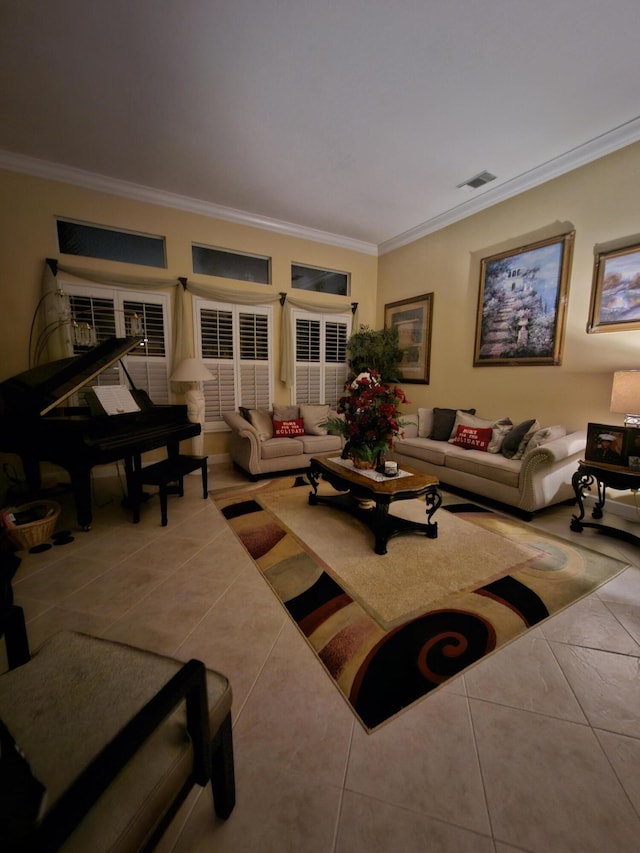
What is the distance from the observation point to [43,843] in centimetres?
53

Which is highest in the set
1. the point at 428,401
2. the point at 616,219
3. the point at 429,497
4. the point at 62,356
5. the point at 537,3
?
the point at 537,3

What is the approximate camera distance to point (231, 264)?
4.91 metres

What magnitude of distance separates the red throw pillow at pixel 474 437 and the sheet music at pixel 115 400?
3.59 m

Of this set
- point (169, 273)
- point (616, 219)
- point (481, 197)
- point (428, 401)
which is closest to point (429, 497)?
point (428, 401)

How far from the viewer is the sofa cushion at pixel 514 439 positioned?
3.55 metres

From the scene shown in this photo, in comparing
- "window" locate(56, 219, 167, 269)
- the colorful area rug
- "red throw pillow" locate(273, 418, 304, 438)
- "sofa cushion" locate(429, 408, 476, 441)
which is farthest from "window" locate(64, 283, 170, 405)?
"sofa cushion" locate(429, 408, 476, 441)

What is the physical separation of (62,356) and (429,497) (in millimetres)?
4247

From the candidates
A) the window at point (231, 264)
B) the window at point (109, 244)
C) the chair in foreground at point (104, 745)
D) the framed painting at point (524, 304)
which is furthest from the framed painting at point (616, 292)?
the window at point (109, 244)

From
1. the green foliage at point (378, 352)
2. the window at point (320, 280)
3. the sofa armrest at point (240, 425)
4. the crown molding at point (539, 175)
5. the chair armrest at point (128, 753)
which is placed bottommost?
the chair armrest at point (128, 753)

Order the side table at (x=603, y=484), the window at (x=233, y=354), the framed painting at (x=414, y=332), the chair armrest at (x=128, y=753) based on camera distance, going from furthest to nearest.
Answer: the framed painting at (x=414, y=332), the window at (x=233, y=354), the side table at (x=603, y=484), the chair armrest at (x=128, y=753)

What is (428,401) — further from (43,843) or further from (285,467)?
(43,843)

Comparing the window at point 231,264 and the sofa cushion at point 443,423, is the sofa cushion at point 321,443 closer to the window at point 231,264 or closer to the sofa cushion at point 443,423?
the sofa cushion at point 443,423

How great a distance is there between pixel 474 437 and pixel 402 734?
10.6 feet

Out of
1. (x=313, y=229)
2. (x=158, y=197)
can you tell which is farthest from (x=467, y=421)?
(x=158, y=197)
